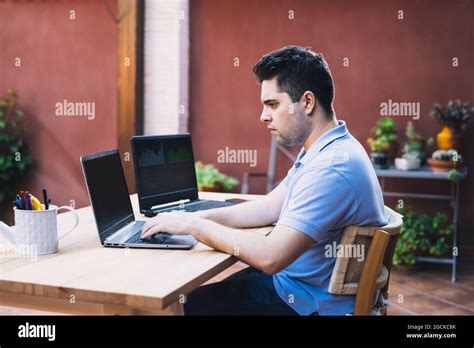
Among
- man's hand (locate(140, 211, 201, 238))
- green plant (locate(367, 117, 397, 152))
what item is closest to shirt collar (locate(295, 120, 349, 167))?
man's hand (locate(140, 211, 201, 238))

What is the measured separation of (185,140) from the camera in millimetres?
2896

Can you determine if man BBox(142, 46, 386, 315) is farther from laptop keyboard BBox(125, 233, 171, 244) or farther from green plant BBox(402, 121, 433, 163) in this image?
green plant BBox(402, 121, 433, 163)

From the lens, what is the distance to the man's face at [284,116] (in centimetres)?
213

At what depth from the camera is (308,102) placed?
2.12m

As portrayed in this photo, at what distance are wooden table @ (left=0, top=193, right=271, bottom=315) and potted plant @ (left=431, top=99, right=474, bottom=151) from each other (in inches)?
129

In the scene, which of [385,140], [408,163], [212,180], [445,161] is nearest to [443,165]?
[445,161]

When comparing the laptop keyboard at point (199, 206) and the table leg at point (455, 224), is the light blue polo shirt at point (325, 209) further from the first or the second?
the table leg at point (455, 224)

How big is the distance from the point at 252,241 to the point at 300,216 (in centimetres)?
16

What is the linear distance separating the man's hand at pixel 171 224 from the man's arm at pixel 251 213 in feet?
0.88

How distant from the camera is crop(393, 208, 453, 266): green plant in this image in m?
4.69

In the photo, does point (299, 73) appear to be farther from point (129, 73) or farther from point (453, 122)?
point (129, 73)
